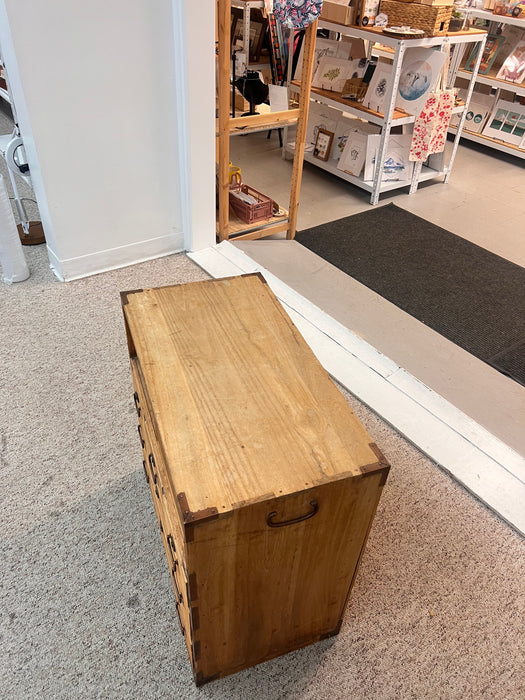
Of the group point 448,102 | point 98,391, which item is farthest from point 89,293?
point 448,102

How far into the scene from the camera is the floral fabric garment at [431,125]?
3.70 m

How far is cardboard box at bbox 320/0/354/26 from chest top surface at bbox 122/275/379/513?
3.12 metres

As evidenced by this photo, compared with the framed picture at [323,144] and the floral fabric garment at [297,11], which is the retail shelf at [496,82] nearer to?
the framed picture at [323,144]

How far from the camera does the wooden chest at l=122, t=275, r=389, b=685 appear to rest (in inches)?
34.9

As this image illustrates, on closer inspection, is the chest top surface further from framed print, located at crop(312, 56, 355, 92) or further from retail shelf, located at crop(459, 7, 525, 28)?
retail shelf, located at crop(459, 7, 525, 28)

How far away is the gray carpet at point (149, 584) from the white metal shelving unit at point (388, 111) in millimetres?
2514

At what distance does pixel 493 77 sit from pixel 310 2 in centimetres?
288

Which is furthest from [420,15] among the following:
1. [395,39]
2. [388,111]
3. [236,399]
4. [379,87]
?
[236,399]

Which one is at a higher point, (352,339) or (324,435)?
(324,435)

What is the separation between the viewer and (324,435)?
979 millimetres

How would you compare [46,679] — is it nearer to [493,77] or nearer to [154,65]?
[154,65]

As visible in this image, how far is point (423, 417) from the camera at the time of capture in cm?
182

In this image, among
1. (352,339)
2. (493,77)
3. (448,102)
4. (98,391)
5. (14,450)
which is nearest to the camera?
(14,450)

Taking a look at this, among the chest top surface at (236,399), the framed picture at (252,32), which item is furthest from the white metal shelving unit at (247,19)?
the chest top surface at (236,399)
